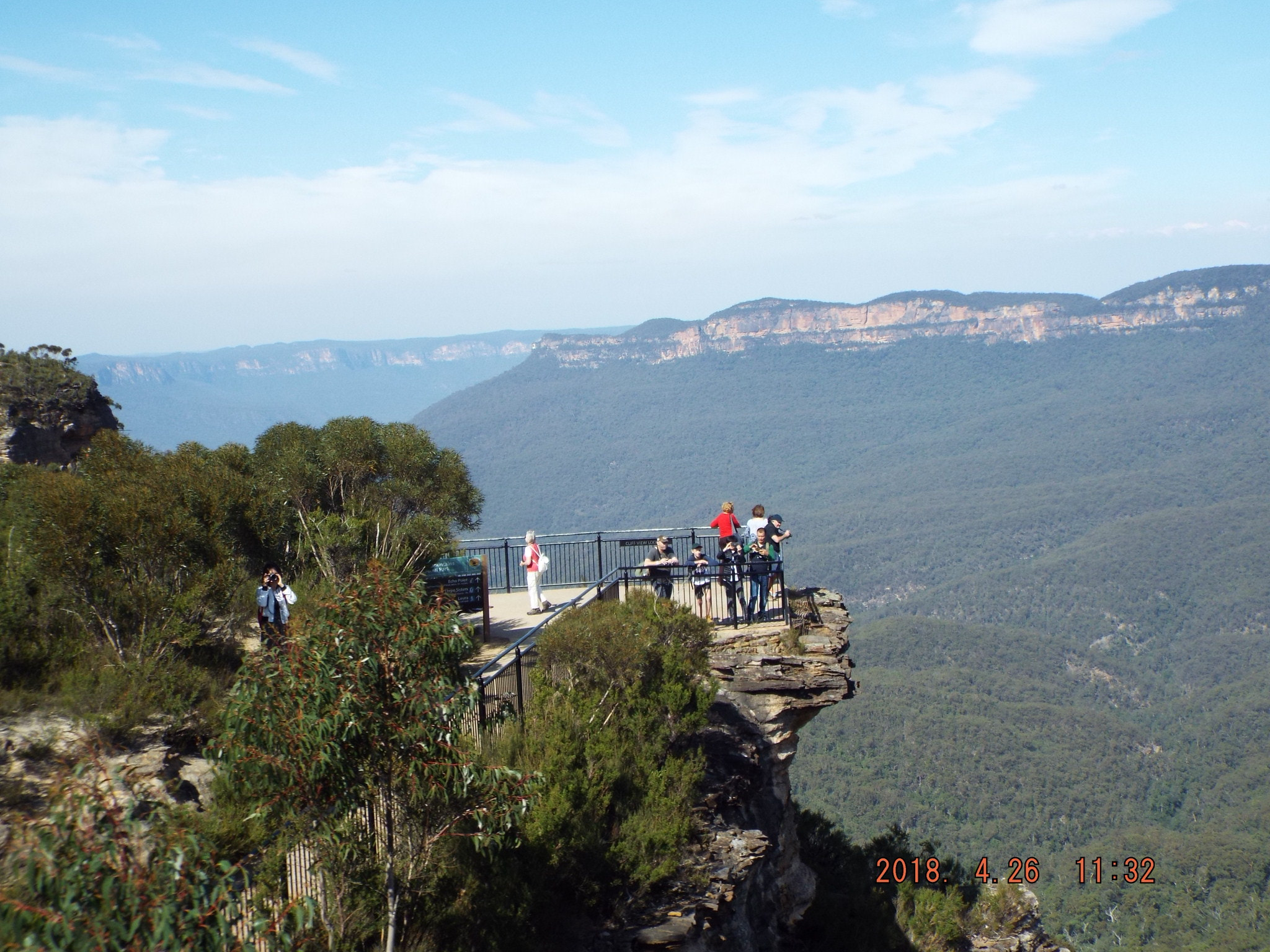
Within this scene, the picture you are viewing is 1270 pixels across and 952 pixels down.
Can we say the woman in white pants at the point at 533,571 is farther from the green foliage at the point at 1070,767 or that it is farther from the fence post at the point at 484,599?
the green foliage at the point at 1070,767

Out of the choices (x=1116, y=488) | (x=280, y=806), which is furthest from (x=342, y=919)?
(x=1116, y=488)

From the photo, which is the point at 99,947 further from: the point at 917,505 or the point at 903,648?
the point at 917,505

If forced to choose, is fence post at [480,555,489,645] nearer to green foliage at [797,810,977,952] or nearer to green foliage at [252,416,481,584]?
green foliage at [252,416,481,584]

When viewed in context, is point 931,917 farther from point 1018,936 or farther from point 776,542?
point 776,542

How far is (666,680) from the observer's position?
1075cm

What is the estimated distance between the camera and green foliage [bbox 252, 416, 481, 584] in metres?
12.5

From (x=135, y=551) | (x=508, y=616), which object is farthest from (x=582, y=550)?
(x=135, y=551)

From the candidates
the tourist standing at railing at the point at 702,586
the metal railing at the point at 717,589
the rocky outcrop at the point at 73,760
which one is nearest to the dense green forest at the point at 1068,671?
the metal railing at the point at 717,589

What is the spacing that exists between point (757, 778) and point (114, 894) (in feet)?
32.6

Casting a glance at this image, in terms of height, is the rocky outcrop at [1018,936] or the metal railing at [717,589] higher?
the metal railing at [717,589]

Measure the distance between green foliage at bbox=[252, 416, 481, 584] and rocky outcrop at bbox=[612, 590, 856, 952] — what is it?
14.7 ft

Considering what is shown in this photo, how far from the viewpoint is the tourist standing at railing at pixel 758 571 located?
45.3 feet

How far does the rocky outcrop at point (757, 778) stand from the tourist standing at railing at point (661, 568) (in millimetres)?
1044

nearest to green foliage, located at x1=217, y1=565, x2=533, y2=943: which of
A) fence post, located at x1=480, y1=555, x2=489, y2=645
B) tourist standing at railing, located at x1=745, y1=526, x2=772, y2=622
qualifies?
fence post, located at x1=480, y1=555, x2=489, y2=645
